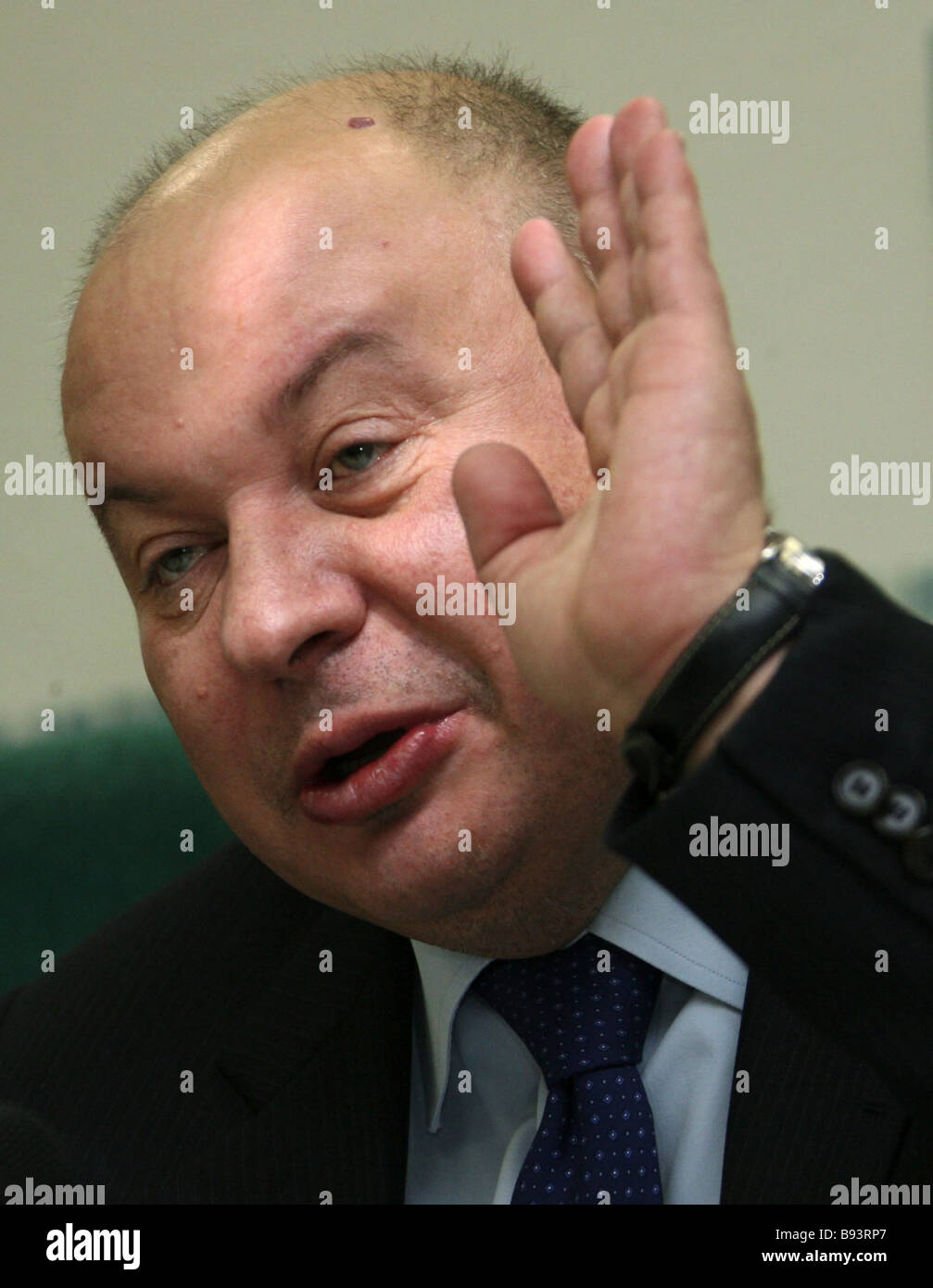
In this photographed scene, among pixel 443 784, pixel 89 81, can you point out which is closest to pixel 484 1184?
pixel 443 784

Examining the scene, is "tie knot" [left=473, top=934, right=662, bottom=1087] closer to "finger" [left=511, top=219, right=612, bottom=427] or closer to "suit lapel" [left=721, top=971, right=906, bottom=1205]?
"suit lapel" [left=721, top=971, right=906, bottom=1205]

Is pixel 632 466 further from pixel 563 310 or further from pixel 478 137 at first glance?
pixel 478 137

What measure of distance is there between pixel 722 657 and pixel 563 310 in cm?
24

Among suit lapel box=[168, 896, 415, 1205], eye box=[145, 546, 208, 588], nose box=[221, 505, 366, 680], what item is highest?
eye box=[145, 546, 208, 588]

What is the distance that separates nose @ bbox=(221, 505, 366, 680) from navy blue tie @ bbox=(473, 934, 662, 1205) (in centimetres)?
30

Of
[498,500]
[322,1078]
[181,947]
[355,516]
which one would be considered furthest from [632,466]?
[181,947]

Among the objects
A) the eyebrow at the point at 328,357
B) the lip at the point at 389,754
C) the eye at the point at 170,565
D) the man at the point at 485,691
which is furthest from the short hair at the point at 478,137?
the lip at the point at 389,754

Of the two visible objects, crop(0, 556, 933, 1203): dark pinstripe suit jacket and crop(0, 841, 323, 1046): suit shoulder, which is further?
crop(0, 841, 323, 1046): suit shoulder

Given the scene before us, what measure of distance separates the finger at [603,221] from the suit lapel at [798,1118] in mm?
438

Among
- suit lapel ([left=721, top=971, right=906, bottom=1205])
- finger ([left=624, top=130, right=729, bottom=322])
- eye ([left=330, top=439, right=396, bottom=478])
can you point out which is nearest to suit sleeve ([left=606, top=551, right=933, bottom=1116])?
finger ([left=624, top=130, right=729, bottom=322])

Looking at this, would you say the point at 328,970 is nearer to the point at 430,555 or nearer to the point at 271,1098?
the point at 271,1098

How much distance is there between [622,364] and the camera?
0.72 metres

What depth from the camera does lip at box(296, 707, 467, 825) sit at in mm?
921

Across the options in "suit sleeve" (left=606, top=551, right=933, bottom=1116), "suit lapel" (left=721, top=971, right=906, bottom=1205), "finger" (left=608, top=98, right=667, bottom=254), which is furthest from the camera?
"suit lapel" (left=721, top=971, right=906, bottom=1205)
